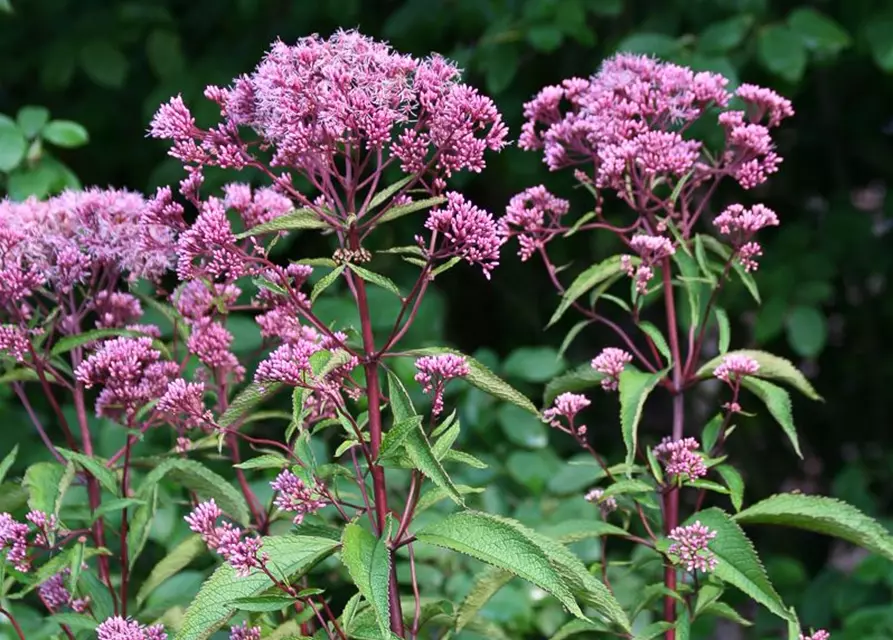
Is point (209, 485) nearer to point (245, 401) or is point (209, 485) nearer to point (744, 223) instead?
point (245, 401)

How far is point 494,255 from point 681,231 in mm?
580

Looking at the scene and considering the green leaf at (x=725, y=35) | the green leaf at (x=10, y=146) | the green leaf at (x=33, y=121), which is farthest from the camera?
the green leaf at (x=725, y=35)

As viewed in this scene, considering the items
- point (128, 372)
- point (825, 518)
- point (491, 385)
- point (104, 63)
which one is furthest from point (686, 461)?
point (104, 63)

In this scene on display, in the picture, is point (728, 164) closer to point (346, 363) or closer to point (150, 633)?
point (346, 363)

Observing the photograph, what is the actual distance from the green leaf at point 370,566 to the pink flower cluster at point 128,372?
0.38 meters

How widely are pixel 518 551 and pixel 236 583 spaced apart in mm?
290

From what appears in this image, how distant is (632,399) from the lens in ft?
4.96

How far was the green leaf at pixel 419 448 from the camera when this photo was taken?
3.91ft

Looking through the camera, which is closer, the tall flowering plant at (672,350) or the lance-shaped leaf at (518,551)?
the lance-shaped leaf at (518,551)

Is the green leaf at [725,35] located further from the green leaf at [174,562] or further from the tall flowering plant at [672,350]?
the green leaf at [174,562]

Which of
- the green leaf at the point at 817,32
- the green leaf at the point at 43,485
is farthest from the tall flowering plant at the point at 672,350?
the green leaf at the point at 817,32

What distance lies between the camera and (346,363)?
1.31 m

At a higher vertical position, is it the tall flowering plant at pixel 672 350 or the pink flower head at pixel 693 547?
the tall flowering plant at pixel 672 350

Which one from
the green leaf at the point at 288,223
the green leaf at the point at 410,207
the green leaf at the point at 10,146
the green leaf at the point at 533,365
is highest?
the green leaf at the point at 10,146
